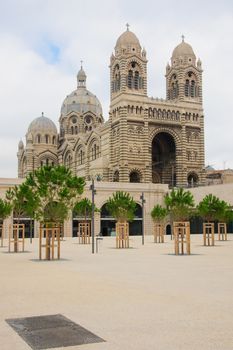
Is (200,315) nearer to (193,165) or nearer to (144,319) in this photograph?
(144,319)

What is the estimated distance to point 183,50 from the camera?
80.0 m

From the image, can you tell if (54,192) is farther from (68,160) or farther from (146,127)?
(68,160)

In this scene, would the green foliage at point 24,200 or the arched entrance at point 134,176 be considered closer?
→ the green foliage at point 24,200

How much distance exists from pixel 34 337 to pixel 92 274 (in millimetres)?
8074

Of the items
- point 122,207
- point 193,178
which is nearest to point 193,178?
point 193,178

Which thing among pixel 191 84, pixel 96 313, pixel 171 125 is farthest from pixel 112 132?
pixel 96 313

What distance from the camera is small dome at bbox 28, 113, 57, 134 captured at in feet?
345

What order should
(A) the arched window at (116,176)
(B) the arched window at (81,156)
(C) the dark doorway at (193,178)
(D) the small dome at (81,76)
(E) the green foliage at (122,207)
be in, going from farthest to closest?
(D) the small dome at (81,76)
(B) the arched window at (81,156)
(C) the dark doorway at (193,178)
(A) the arched window at (116,176)
(E) the green foliage at (122,207)

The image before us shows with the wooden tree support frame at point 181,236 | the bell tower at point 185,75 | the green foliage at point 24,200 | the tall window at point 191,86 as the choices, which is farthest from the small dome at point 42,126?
the wooden tree support frame at point 181,236

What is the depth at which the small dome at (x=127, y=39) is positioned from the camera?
7488 cm

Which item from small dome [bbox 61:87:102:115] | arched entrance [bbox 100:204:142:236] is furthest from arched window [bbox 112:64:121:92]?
small dome [bbox 61:87:102:115]

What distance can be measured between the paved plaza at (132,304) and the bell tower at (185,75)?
64965 mm

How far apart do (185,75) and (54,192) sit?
60.0 meters

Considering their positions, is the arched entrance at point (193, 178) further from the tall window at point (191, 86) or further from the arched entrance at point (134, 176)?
the tall window at point (191, 86)
